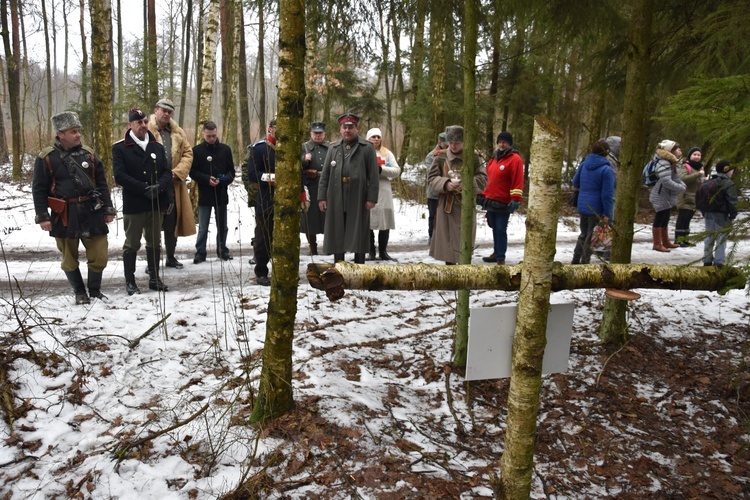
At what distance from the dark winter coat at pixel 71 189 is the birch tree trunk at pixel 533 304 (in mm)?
5069

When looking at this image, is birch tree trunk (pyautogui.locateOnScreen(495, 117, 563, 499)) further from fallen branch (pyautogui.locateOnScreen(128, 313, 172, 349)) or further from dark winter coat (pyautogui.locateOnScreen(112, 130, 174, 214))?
dark winter coat (pyautogui.locateOnScreen(112, 130, 174, 214))

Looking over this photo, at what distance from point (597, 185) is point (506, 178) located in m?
1.67

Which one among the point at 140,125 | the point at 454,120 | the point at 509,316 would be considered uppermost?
the point at 454,120

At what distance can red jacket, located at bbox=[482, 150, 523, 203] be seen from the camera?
23.6ft

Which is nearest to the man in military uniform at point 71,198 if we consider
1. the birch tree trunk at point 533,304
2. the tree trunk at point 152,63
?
the birch tree trunk at point 533,304

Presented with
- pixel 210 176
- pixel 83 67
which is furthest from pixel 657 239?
pixel 83 67

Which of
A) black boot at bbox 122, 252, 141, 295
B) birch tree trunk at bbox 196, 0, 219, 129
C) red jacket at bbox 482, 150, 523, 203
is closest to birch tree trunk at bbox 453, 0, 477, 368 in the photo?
red jacket at bbox 482, 150, 523, 203

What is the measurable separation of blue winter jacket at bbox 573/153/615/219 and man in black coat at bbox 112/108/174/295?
6288 mm

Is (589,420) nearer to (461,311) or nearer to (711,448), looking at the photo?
(711,448)

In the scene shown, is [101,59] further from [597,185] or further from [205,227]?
[597,185]

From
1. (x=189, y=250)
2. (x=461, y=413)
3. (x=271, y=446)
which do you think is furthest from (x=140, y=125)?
(x=461, y=413)

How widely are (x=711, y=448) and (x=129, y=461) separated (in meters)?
4.43

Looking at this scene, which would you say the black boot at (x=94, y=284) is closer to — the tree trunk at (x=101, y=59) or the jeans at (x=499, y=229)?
the tree trunk at (x=101, y=59)

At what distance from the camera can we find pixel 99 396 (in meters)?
3.93
